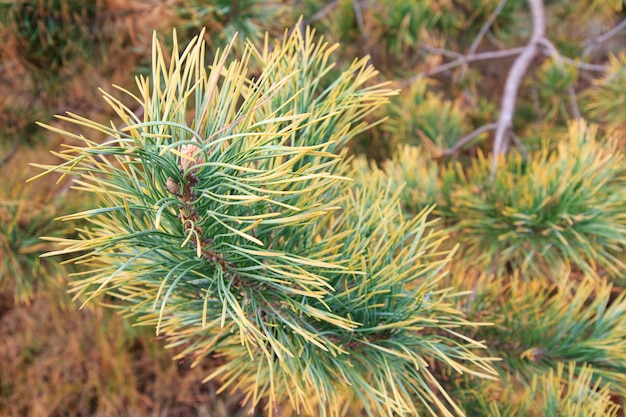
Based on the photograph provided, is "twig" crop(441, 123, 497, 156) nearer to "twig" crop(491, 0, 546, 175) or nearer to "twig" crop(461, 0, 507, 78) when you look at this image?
"twig" crop(491, 0, 546, 175)

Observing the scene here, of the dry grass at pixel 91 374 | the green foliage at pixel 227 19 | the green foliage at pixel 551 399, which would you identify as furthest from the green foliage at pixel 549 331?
the dry grass at pixel 91 374

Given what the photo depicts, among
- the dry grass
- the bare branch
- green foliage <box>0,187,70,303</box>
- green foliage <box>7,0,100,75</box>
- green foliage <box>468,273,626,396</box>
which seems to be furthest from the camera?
the dry grass

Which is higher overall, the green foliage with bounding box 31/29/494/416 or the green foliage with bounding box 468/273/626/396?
the green foliage with bounding box 31/29/494/416

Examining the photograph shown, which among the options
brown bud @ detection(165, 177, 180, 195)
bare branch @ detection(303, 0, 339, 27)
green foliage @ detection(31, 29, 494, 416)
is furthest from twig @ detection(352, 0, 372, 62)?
brown bud @ detection(165, 177, 180, 195)

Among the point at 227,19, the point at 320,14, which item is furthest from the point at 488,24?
the point at 227,19

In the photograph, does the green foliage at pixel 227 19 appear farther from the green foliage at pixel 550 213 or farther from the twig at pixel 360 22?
the green foliage at pixel 550 213

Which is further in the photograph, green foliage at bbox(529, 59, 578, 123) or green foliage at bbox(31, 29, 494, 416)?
green foliage at bbox(529, 59, 578, 123)
